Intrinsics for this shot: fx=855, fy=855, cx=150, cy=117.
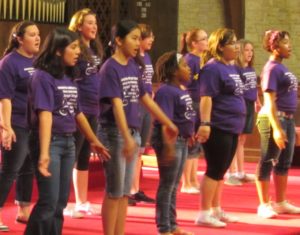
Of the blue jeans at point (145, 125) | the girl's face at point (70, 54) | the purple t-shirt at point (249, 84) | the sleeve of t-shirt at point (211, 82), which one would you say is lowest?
the blue jeans at point (145, 125)

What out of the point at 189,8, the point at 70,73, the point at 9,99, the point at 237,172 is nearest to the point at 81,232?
the point at 9,99

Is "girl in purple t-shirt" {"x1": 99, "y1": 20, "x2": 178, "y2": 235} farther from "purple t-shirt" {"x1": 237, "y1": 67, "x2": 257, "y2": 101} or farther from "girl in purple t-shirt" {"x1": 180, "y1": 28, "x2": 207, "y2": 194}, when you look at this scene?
"purple t-shirt" {"x1": 237, "y1": 67, "x2": 257, "y2": 101}

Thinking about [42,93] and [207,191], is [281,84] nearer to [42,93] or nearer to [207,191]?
[207,191]

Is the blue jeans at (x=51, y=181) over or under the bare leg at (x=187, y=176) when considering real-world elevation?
over

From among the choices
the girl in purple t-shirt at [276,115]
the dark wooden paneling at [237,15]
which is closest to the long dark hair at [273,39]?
the girl in purple t-shirt at [276,115]

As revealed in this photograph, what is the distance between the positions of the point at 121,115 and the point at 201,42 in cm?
280

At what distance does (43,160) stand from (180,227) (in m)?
1.87

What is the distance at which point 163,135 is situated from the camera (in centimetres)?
523

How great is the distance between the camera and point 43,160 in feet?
14.1

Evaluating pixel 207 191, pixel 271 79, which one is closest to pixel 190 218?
pixel 207 191

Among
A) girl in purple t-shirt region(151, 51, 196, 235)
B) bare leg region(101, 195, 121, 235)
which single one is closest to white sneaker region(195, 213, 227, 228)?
girl in purple t-shirt region(151, 51, 196, 235)

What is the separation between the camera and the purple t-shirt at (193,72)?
736 cm

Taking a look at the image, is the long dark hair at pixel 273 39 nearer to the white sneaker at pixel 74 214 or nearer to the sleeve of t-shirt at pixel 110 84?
the white sneaker at pixel 74 214

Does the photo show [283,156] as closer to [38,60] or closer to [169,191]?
[169,191]
